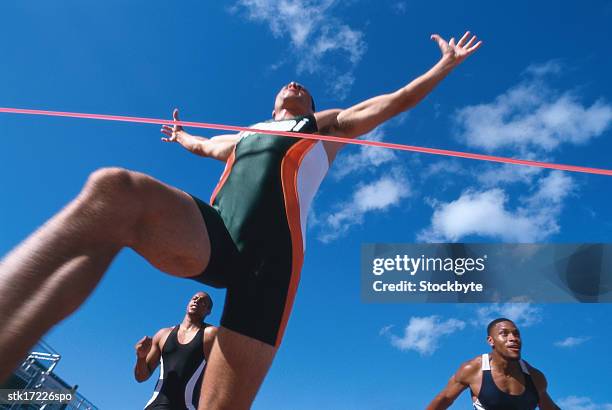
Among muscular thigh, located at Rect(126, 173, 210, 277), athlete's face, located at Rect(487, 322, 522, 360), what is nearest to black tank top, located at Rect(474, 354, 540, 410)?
athlete's face, located at Rect(487, 322, 522, 360)

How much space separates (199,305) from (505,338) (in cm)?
403

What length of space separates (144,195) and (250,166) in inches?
36.0

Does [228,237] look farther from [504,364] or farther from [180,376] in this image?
[504,364]

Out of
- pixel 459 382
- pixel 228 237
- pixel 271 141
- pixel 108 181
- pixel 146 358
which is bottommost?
pixel 108 181

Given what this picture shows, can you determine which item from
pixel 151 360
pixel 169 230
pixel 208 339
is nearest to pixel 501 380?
pixel 208 339

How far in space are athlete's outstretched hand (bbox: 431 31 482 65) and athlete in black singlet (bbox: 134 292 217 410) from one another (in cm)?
397

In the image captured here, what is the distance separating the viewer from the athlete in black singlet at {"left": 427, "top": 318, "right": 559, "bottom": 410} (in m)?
6.57

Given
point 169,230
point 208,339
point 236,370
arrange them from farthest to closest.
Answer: point 208,339 → point 236,370 → point 169,230

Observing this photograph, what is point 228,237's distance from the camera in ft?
7.36

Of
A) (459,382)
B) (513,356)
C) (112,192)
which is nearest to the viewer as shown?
(112,192)

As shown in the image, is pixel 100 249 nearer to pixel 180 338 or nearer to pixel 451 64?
pixel 451 64

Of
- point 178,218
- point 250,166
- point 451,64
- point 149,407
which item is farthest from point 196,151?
point 149,407

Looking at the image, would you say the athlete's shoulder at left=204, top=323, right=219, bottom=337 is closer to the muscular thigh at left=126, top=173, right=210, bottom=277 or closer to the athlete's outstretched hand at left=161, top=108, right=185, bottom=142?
the athlete's outstretched hand at left=161, top=108, right=185, bottom=142

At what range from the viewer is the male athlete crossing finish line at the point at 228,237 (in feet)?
4.62
